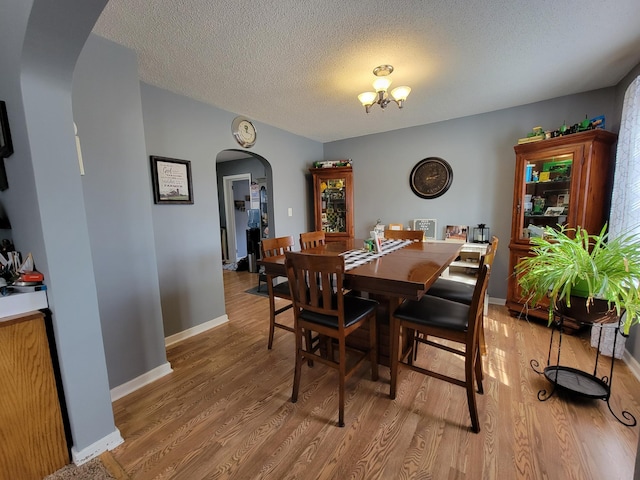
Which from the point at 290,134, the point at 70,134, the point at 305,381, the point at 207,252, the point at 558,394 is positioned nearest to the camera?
the point at 70,134

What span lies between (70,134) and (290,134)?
9.46ft

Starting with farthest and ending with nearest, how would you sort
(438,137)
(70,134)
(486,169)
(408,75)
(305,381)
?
(438,137), (486,169), (408,75), (305,381), (70,134)

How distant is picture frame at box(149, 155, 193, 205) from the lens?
229cm

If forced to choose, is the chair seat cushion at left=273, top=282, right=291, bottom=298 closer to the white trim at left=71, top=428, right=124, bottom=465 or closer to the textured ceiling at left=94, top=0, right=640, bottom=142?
the white trim at left=71, top=428, right=124, bottom=465

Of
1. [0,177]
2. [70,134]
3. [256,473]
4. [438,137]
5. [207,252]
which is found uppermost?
[438,137]

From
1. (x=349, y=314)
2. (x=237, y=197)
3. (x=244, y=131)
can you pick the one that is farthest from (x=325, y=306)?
(x=237, y=197)

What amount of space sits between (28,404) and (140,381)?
0.76m

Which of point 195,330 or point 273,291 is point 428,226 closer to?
point 273,291

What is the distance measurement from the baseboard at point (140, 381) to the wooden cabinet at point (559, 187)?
321 cm

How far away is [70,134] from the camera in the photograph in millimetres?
1234

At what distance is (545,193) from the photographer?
2777 mm

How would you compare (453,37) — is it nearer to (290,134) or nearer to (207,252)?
(290,134)

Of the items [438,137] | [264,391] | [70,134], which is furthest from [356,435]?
[438,137]

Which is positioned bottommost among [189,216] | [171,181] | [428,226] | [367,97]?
[428,226]
